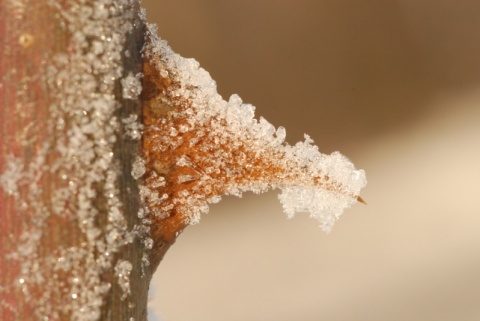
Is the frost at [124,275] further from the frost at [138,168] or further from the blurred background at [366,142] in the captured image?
the blurred background at [366,142]

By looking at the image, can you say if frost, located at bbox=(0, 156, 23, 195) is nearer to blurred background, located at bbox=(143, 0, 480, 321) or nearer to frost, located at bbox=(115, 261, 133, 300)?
frost, located at bbox=(115, 261, 133, 300)

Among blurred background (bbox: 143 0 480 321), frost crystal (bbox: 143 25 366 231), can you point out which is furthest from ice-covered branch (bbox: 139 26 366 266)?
blurred background (bbox: 143 0 480 321)

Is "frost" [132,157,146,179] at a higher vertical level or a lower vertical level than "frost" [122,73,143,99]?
lower

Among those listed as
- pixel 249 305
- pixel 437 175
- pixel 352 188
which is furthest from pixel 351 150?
pixel 352 188

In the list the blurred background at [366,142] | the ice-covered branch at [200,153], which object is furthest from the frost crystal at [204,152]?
the blurred background at [366,142]

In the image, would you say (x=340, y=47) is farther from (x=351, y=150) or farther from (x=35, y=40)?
(x=35, y=40)

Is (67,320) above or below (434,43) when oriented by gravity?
below

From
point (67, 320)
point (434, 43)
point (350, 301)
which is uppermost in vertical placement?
point (434, 43)
